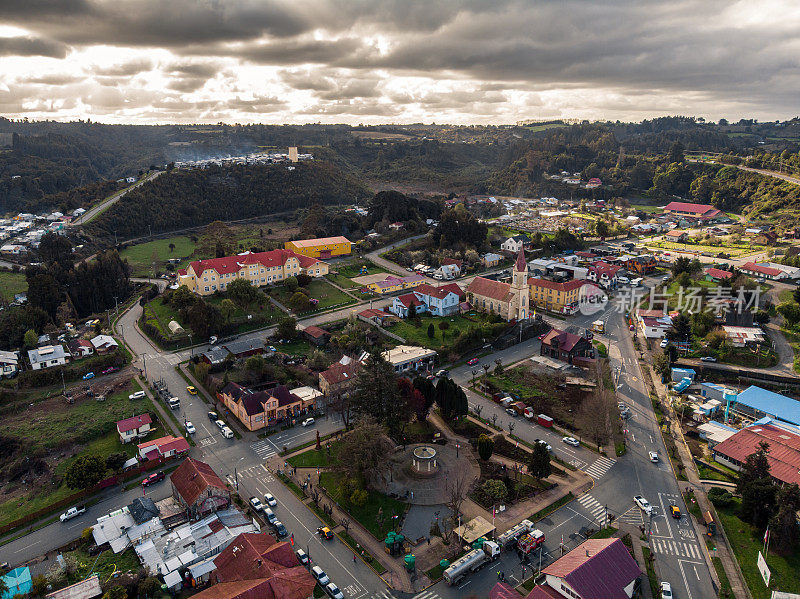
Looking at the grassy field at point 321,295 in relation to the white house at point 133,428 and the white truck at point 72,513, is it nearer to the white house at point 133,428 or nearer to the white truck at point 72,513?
the white house at point 133,428

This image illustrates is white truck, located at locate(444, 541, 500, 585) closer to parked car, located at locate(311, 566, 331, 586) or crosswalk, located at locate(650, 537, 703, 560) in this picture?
parked car, located at locate(311, 566, 331, 586)

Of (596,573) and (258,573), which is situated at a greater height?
(596,573)

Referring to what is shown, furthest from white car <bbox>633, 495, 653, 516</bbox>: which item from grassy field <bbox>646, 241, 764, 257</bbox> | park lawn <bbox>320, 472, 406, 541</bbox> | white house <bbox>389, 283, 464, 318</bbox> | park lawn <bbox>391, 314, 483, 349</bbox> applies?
grassy field <bbox>646, 241, 764, 257</bbox>

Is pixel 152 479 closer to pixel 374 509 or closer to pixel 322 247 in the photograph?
pixel 374 509

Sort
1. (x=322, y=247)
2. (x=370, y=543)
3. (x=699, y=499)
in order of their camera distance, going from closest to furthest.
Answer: (x=370, y=543) → (x=699, y=499) → (x=322, y=247)

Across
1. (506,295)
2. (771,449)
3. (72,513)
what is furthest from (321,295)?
(771,449)

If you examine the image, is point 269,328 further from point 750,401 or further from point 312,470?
point 750,401
